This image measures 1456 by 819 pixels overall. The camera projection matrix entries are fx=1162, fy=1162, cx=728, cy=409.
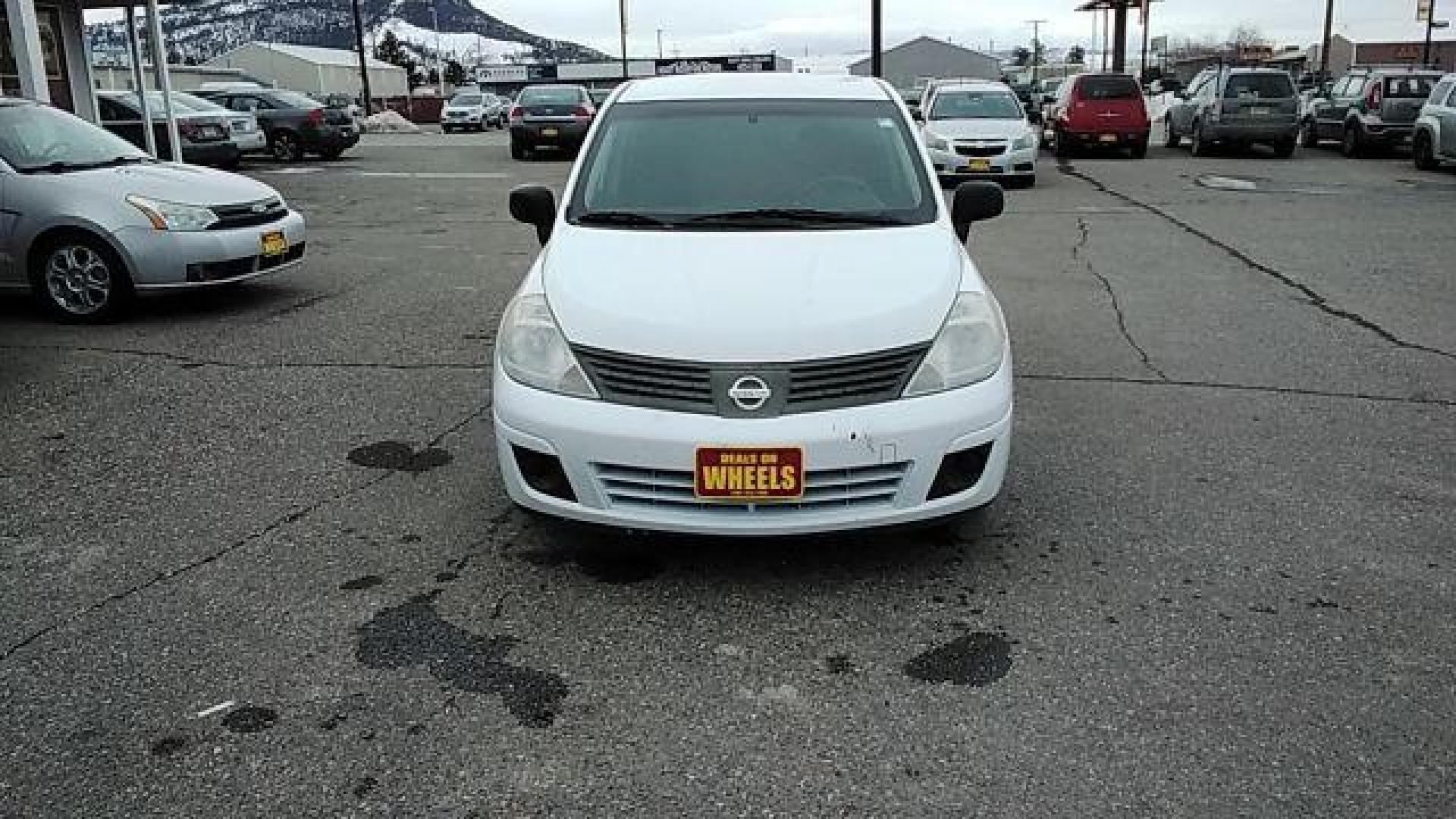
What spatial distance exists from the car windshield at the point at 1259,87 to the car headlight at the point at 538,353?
2088 cm

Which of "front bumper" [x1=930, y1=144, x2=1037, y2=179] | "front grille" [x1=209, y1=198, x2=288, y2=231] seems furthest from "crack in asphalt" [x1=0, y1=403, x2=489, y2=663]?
"front bumper" [x1=930, y1=144, x2=1037, y2=179]

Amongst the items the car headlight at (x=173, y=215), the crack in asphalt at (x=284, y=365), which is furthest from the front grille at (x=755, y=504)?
the car headlight at (x=173, y=215)

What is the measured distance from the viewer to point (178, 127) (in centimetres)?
1908

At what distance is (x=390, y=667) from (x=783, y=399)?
1.41m

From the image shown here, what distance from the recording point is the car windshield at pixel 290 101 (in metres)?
23.5

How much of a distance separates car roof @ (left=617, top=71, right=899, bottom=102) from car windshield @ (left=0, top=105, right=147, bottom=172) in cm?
488

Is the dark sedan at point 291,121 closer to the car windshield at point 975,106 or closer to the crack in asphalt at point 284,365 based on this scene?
the car windshield at point 975,106

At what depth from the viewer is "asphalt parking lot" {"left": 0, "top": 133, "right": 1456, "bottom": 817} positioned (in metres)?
2.83

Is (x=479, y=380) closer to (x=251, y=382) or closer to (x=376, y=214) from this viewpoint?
(x=251, y=382)

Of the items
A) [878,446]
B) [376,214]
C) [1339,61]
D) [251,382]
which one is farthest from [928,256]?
[1339,61]

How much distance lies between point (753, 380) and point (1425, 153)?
1958cm

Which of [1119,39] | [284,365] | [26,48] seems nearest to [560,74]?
[1119,39]

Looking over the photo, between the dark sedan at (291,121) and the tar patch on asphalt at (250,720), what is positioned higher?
the dark sedan at (291,121)

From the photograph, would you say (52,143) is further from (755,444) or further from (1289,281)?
(1289,281)
